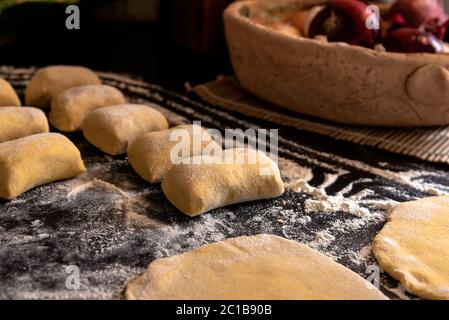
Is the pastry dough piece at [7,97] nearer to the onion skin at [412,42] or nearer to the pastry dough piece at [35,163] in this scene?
the pastry dough piece at [35,163]

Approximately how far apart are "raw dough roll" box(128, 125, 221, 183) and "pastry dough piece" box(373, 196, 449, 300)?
0.41 m

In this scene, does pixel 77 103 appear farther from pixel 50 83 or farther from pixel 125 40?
pixel 125 40

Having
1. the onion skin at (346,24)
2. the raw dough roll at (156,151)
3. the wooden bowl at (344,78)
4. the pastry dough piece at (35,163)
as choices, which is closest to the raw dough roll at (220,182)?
the raw dough roll at (156,151)

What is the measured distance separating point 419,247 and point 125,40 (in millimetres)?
1513

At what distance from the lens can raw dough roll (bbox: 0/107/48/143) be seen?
1250 mm

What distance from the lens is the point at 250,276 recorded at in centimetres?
88

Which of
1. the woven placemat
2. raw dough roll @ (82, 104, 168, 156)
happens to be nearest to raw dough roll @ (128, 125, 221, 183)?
raw dough roll @ (82, 104, 168, 156)

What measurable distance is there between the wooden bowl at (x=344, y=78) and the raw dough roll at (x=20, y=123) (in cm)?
55

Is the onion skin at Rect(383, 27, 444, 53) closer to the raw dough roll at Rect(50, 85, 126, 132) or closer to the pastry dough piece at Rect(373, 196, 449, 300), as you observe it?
the pastry dough piece at Rect(373, 196, 449, 300)

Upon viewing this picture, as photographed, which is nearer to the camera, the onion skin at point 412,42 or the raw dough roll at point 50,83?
the onion skin at point 412,42

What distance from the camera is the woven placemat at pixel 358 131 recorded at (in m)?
1.38

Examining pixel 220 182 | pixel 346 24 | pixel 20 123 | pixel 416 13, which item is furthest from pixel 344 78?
pixel 20 123

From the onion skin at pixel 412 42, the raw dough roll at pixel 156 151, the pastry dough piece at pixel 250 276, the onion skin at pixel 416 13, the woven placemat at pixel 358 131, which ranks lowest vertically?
the pastry dough piece at pixel 250 276

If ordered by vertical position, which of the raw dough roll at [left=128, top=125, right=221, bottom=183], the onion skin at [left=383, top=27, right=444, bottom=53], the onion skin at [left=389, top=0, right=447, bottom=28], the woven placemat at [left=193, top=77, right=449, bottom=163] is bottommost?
the woven placemat at [left=193, top=77, right=449, bottom=163]
